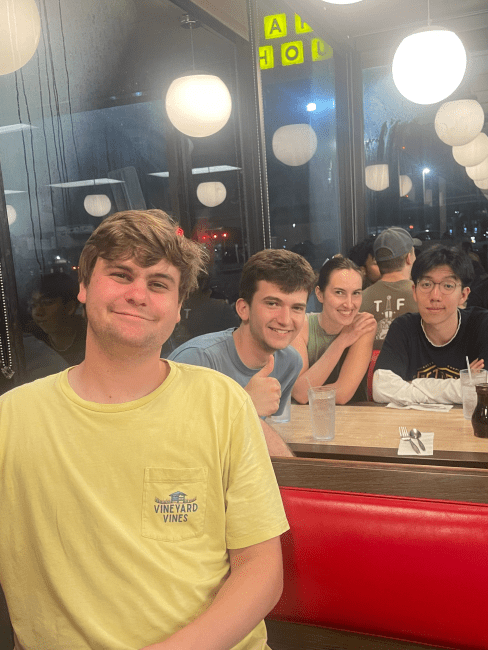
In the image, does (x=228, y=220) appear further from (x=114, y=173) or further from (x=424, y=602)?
(x=424, y=602)

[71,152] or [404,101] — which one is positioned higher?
[404,101]

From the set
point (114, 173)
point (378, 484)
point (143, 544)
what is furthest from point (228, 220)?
point (143, 544)

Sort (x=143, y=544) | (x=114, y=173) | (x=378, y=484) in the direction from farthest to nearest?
(x=114, y=173) → (x=378, y=484) → (x=143, y=544)

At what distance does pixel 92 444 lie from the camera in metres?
1.05

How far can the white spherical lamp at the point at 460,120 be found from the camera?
3.47 m

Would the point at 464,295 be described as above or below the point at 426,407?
above

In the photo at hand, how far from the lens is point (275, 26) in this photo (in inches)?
131

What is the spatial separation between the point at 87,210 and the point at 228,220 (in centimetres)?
118

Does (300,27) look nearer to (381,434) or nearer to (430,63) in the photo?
(430,63)

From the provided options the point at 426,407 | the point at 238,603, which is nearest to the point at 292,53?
the point at 426,407

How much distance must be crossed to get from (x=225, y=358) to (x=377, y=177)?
2874 mm

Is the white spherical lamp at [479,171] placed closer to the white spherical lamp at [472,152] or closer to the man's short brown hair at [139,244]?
the white spherical lamp at [472,152]

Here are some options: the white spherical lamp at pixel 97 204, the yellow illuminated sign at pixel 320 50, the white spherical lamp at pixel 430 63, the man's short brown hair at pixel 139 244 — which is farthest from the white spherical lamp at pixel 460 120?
the man's short brown hair at pixel 139 244

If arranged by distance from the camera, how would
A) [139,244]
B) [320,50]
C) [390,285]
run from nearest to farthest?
[139,244]
[390,285]
[320,50]
